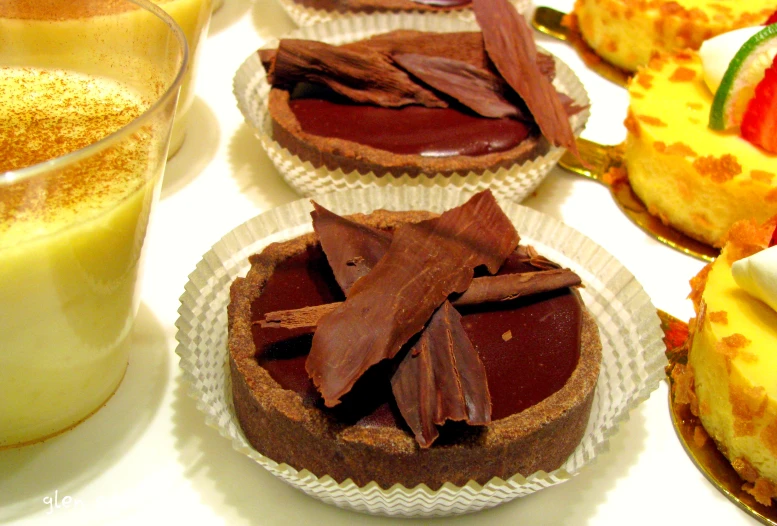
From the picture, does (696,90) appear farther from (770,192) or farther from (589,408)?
(589,408)

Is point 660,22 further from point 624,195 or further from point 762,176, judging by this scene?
point 762,176

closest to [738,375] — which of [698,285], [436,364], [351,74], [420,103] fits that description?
[698,285]

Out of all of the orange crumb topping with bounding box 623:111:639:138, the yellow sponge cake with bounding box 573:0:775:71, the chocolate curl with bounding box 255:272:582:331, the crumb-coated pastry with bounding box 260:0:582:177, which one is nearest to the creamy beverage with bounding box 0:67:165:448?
the chocolate curl with bounding box 255:272:582:331

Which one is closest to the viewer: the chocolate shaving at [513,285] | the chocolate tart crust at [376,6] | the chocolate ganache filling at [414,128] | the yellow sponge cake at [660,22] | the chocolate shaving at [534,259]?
the chocolate shaving at [513,285]

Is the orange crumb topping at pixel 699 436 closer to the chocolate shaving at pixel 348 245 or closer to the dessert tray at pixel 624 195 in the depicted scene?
the dessert tray at pixel 624 195

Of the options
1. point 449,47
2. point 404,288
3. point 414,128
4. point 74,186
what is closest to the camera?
point 74,186

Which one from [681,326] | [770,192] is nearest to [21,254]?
[681,326]

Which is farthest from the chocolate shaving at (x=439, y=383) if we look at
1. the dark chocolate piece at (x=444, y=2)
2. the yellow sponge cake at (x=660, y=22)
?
the dark chocolate piece at (x=444, y=2)
